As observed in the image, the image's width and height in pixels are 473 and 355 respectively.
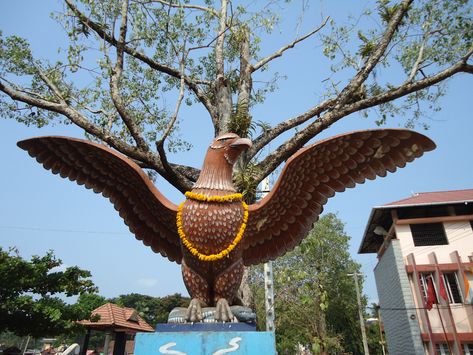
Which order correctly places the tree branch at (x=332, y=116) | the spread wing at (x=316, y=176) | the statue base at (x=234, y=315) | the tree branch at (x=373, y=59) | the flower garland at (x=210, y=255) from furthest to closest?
the tree branch at (x=373, y=59)
the tree branch at (x=332, y=116)
the spread wing at (x=316, y=176)
the flower garland at (x=210, y=255)
the statue base at (x=234, y=315)

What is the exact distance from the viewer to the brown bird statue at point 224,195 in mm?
2873

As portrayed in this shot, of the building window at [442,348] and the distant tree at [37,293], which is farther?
Result: the building window at [442,348]

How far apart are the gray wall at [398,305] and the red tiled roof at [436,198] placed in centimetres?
169

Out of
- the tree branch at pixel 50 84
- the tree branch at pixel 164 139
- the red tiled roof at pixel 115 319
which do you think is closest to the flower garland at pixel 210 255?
the tree branch at pixel 164 139

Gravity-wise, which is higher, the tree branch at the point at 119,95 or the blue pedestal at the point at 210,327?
the tree branch at the point at 119,95

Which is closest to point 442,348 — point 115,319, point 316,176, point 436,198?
point 436,198

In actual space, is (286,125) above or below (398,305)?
above

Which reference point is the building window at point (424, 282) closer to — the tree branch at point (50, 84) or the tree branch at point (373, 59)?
the tree branch at point (373, 59)

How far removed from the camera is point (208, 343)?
2.30m

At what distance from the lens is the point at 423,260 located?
42.5 ft

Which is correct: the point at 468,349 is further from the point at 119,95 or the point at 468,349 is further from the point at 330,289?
the point at 119,95

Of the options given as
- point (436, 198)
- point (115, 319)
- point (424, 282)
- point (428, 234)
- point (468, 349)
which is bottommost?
point (468, 349)

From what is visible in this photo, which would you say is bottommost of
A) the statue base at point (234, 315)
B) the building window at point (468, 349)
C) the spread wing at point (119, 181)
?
the building window at point (468, 349)

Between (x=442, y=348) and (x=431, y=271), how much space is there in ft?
8.46
